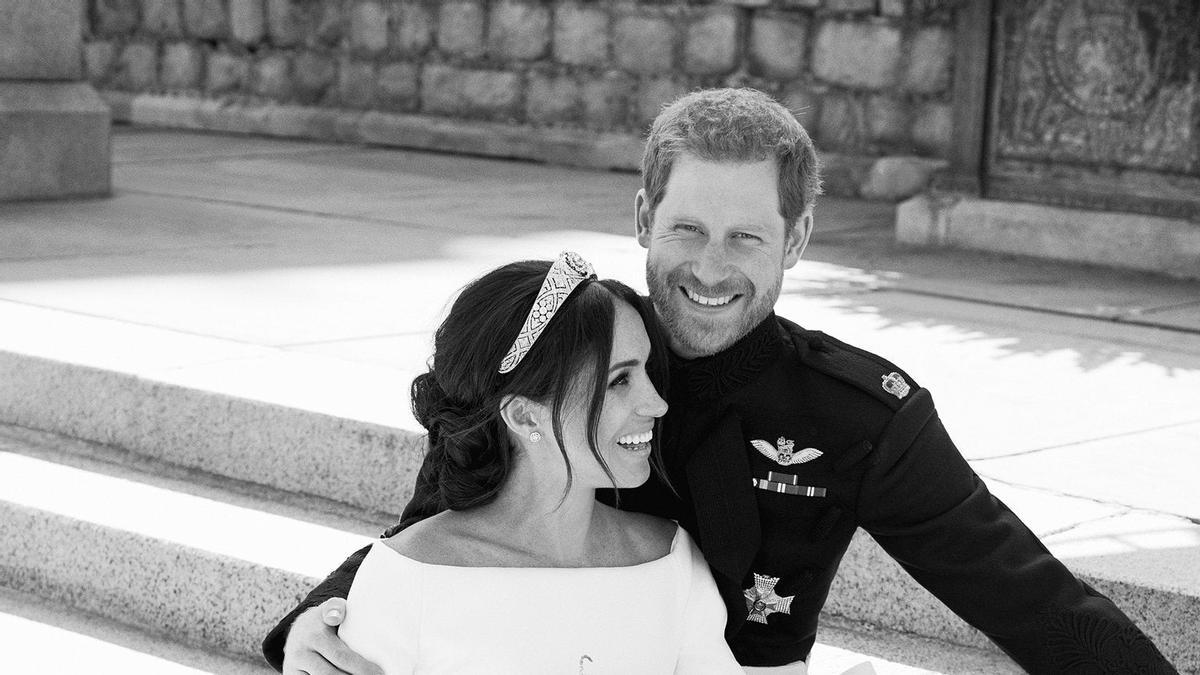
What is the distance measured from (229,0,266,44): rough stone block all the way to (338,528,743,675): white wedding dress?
373 inches

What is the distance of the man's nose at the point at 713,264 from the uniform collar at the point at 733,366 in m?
0.12

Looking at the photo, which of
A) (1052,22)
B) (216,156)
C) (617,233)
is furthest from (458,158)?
(1052,22)

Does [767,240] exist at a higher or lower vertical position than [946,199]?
higher

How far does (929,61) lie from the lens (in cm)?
839

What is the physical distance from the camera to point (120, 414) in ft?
13.9

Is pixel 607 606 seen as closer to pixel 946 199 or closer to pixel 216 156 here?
pixel 946 199

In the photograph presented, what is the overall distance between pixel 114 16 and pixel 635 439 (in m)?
10.7

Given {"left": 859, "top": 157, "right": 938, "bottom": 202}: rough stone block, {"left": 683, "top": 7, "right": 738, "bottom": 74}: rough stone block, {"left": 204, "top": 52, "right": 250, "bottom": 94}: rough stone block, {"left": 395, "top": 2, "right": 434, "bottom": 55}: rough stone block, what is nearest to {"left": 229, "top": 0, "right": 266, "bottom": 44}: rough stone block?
{"left": 204, "top": 52, "right": 250, "bottom": 94}: rough stone block

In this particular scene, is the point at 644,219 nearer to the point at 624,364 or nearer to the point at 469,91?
the point at 624,364

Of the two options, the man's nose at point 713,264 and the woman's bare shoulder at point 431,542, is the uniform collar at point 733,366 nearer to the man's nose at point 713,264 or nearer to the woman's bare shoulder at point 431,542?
the man's nose at point 713,264

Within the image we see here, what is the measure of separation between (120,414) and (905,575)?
2019 millimetres

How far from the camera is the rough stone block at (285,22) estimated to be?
11.2 m

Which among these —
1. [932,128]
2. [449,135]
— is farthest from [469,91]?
[932,128]

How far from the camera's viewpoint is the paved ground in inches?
148
